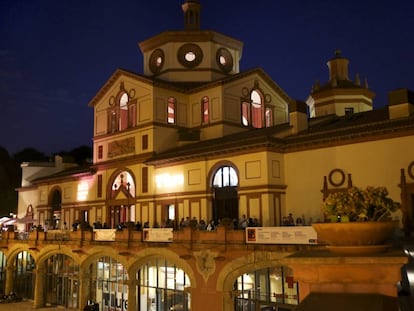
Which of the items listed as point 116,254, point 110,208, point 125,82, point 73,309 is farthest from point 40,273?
point 125,82

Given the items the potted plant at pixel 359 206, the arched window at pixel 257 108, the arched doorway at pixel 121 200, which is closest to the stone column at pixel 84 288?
the arched doorway at pixel 121 200

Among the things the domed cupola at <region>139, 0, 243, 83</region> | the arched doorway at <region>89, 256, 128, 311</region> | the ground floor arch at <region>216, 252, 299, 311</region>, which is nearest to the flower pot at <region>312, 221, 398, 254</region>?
the ground floor arch at <region>216, 252, 299, 311</region>

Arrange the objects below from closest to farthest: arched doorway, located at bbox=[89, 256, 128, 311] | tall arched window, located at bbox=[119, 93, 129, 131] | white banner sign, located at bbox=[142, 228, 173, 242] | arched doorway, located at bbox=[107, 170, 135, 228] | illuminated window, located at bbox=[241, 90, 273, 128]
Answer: white banner sign, located at bbox=[142, 228, 173, 242], arched doorway, located at bbox=[89, 256, 128, 311], arched doorway, located at bbox=[107, 170, 135, 228], illuminated window, located at bbox=[241, 90, 273, 128], tall arched window, located at bbox=[119, 93, 129, 131]

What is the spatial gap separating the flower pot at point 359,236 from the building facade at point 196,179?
1050 cm

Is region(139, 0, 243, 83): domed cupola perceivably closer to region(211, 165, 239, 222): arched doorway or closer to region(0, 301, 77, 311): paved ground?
region(211, 165, 239, 222): arched doorway

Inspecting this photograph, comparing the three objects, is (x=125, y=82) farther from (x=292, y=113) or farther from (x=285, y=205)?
(x=285, y=205)

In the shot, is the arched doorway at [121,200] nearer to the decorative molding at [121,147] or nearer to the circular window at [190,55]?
the decorative molding at [121,147]

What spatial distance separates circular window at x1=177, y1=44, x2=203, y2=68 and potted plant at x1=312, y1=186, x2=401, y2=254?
116 ft

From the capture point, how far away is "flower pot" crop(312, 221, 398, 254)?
721cm

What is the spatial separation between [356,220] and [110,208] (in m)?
34.2

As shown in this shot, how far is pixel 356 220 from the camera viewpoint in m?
7.59

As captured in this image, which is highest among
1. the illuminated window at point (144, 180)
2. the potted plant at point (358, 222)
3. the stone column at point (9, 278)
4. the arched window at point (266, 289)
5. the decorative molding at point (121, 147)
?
the decorative molding at point (121, 147)

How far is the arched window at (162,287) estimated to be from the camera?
29.2 metres

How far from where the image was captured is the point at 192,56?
42.3 m
